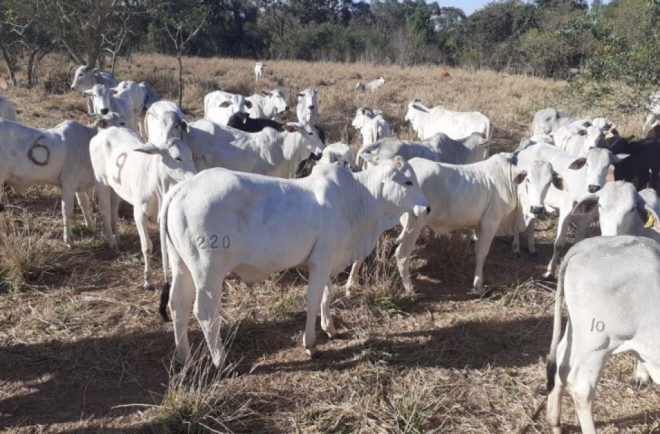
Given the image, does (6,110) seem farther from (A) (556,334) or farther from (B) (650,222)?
(B) (650,222)

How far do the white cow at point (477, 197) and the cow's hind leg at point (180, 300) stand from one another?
2543 millimetres

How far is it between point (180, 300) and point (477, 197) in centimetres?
345

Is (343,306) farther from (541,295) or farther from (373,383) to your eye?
(541,295)

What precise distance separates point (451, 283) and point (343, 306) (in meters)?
1.52

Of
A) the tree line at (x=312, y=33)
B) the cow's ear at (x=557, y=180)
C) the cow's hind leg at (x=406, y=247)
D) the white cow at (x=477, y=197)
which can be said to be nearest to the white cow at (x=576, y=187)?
the cow's ear at (x=557, y=180)

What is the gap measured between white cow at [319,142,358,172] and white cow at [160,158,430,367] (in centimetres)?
199

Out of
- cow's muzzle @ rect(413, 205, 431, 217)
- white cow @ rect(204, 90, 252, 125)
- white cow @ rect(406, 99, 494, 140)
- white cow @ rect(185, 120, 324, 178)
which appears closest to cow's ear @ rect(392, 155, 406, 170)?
cow's muzzle @ rect(413, 205, 431, 217)

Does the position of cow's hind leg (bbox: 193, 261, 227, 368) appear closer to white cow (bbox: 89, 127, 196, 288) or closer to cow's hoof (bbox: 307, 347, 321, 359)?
cow's hoof (bbox: 307, 347, 321, 359)

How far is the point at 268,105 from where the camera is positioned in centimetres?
1353

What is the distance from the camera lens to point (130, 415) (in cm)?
413

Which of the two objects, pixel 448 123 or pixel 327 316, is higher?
pixel 448 123

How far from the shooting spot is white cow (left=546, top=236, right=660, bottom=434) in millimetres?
3406

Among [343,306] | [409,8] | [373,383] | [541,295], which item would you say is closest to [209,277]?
[373,383]

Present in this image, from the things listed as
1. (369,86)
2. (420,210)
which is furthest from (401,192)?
(369,86)
